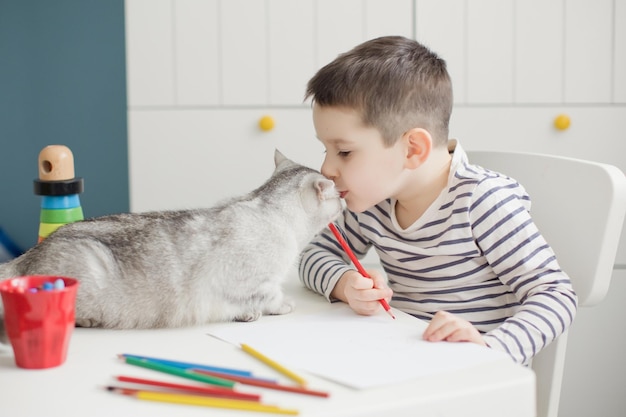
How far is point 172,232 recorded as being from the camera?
77 centimetres

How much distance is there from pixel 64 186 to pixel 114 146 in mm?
1047

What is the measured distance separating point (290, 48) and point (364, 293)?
0.82 meters

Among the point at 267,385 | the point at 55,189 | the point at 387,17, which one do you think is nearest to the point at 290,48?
the point at 387,17

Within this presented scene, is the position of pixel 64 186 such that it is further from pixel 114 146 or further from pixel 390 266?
pixel 114 146

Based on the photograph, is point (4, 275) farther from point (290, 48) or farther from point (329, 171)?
point (290, 48)

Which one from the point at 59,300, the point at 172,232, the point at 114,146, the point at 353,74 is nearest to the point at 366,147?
the point at 353,74

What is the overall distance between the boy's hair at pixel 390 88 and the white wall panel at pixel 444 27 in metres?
0.50

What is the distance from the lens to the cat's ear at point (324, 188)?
844 mm

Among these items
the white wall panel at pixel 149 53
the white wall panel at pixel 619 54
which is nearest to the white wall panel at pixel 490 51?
the white wall panel at pixel 619 54

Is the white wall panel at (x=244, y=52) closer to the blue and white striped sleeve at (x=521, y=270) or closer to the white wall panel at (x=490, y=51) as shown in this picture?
the white wall panel at (x=490, y=51)

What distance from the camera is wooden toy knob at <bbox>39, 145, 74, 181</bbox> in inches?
36.6

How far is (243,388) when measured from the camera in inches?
22.4

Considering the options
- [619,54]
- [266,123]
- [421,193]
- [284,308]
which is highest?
[619,54]

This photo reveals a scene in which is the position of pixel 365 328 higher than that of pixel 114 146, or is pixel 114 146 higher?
pixel 114 146
